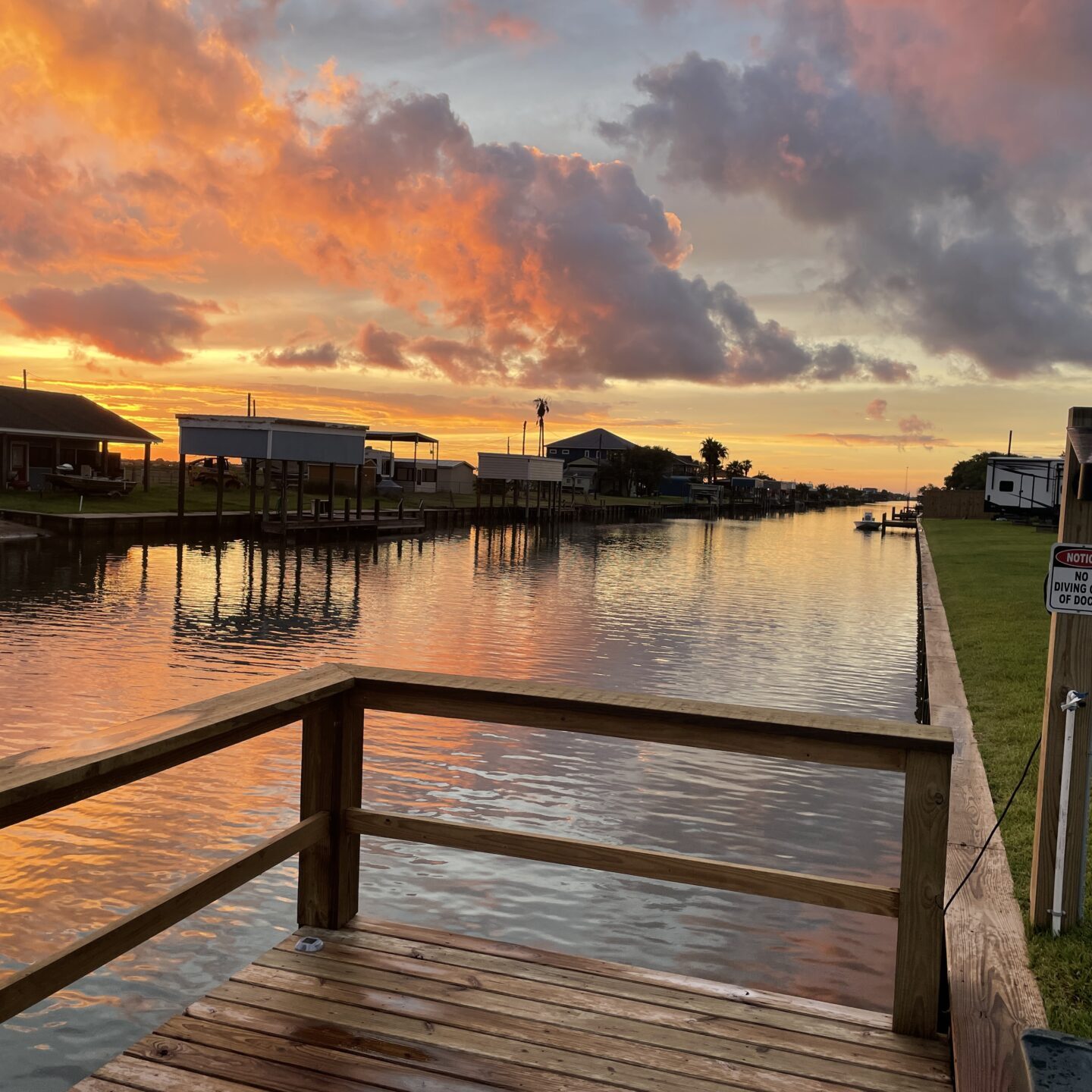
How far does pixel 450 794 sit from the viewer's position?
36.0ft

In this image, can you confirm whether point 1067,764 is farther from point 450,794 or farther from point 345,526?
point 345,526

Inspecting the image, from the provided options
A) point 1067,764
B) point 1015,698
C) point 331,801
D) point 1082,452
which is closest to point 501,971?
point 331,801

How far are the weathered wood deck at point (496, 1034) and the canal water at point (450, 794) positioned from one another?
2534 mm

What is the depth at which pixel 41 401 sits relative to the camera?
54938 millimetres

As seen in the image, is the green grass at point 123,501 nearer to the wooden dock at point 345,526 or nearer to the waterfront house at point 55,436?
the waterfront house at point 55,436

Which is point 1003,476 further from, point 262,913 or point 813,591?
point 262,913

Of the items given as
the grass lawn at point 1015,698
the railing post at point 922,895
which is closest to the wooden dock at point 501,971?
the railing post at point 922,895

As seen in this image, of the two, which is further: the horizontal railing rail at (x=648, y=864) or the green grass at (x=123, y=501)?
the green grass at (x=123, y=501)

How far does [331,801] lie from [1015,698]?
987 centimetres

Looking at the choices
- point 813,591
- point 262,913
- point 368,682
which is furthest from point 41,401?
point 368,682

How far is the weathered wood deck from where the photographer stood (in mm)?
3482

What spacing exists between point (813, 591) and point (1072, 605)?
3138 cm

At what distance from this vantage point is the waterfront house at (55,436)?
5047 cm

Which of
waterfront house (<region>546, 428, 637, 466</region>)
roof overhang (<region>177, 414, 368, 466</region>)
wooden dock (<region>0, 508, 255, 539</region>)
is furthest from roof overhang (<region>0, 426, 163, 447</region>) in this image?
waterfront house (<region>546, 428, 637, 466</region>)
